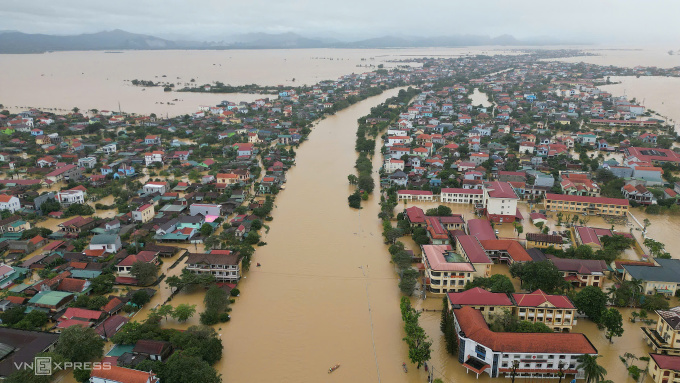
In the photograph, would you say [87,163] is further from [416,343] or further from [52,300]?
[416,343]

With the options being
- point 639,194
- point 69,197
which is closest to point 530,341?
point 639,194

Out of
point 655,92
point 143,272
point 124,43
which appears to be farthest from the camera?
point 124,43

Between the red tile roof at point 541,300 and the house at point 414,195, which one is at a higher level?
the red tile roof at point 541,300

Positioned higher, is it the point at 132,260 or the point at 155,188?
the point at 155,188

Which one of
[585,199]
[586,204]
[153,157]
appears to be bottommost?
[586,204]

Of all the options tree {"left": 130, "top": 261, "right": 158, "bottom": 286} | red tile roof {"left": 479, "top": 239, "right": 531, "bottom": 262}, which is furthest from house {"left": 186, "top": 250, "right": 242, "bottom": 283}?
red tile roof {"left": 479, "top": 239, "right": 531, "bottom": 262}

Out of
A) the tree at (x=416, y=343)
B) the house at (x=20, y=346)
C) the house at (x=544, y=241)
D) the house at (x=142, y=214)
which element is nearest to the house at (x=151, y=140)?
the house at (x=142, y=214)

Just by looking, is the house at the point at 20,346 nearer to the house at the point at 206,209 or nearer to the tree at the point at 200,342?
the tree at the point at 200,342
